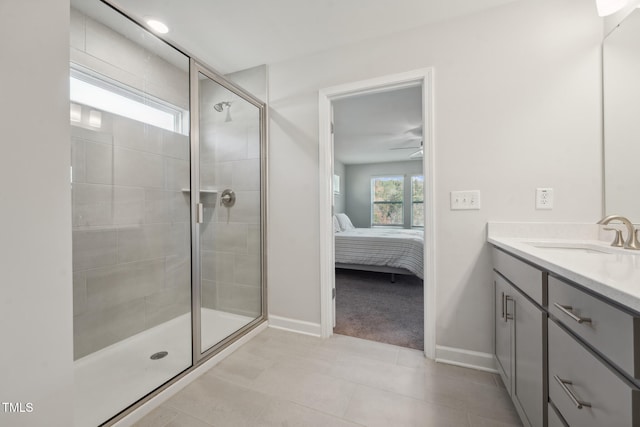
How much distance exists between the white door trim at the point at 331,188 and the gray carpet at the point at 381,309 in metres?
0.28

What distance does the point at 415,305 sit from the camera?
288 cm

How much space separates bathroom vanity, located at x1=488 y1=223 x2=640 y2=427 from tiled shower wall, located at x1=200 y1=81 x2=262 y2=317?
1886mm

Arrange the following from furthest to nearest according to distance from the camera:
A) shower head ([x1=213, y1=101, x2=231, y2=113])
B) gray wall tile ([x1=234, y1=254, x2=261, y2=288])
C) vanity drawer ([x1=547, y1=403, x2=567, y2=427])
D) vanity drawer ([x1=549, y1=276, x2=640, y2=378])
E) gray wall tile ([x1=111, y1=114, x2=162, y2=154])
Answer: gray wall tile ([x1=234, y1=254, x2=261, y2=288]) → shower head ([x1=213, y1=101, x2=231, y2=113]) → gray wall tile ([x1=111, y1=114, x2=162, y2=154]) → vanity drawer ([x1=547, y1=403, x2=567, y2=427]) → vanity drawer ([x1=549, y1=276, x2=640, y2=378])

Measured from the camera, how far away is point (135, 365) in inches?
66.8

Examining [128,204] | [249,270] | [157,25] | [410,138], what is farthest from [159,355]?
[410,138]

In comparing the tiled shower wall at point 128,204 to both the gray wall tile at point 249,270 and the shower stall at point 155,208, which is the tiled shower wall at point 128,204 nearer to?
the shower stall at point 155,208

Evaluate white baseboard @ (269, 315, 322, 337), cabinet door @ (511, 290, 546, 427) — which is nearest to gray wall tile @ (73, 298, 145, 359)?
white baseboard @ (269, 315, 322, 337)

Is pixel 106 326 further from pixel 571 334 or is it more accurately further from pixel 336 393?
pixel 571 334

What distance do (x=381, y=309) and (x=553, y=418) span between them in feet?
6.30

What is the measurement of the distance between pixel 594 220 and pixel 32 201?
8.68ft

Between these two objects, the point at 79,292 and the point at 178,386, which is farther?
the point at 79,292

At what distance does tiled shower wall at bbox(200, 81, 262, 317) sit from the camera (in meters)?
2.18

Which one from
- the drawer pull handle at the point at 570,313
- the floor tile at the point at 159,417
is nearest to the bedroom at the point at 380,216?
the drawer pull handle at the point at 570,313

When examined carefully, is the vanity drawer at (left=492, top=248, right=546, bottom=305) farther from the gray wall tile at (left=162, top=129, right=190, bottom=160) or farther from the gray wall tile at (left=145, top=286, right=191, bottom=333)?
the gray wall tile at (left=145, top=286, right=191, bottom=333)
